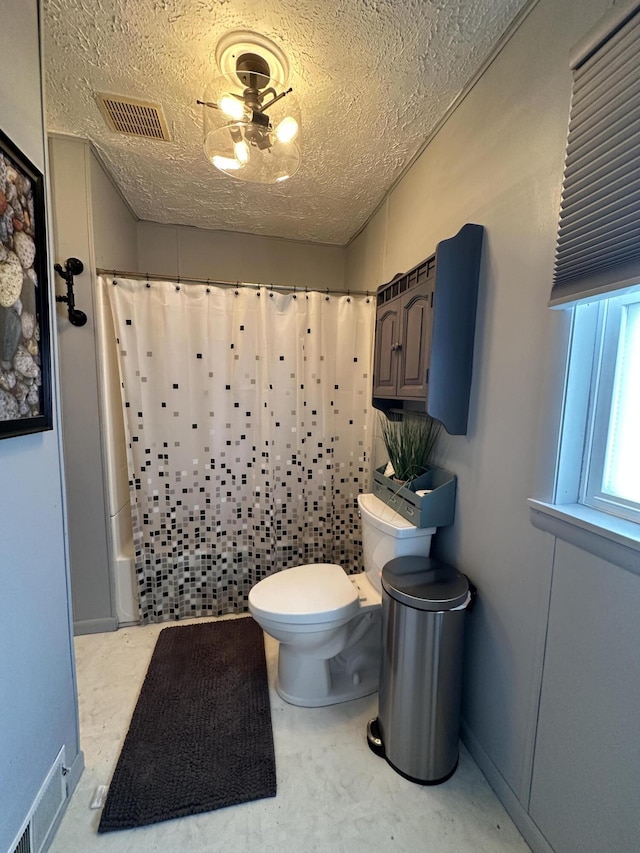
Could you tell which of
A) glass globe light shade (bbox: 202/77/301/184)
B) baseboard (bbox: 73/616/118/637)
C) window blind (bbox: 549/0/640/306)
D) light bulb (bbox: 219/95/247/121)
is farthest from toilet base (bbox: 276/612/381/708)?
light bulb (bbox: 219/95/247/121)

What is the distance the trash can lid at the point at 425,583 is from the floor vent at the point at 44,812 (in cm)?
114

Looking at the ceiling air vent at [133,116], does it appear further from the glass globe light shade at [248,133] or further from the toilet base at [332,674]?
the toilet base at [332,674]

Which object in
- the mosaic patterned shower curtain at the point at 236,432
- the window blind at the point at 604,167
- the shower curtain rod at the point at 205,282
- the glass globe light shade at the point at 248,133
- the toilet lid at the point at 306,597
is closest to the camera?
the window blind at the point at 604,167

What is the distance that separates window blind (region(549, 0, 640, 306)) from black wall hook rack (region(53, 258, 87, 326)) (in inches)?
77.5

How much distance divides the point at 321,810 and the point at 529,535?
43.1 inches

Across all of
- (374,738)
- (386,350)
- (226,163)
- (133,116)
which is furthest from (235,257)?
(374,738)

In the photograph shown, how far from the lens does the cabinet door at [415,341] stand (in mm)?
1288

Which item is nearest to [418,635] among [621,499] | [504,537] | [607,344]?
[504,537]

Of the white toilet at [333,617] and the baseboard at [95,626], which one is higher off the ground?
the white toilet at [333,617]

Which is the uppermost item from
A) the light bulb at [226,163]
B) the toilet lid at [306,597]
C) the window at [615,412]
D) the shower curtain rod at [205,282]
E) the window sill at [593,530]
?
the light bulb at [226,163]

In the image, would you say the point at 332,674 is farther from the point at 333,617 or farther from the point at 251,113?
the point at 251,113

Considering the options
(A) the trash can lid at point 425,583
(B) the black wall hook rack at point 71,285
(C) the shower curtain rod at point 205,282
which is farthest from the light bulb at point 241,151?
(A) the trash can lid at point 425,583

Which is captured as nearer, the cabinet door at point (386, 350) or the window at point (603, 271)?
the window at point (603, 271)

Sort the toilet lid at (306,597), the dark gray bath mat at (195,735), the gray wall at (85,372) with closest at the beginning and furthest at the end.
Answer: the dark gray bath mat at (195,735), the toilet lid at (306,597), the gray wall at (85,372)
